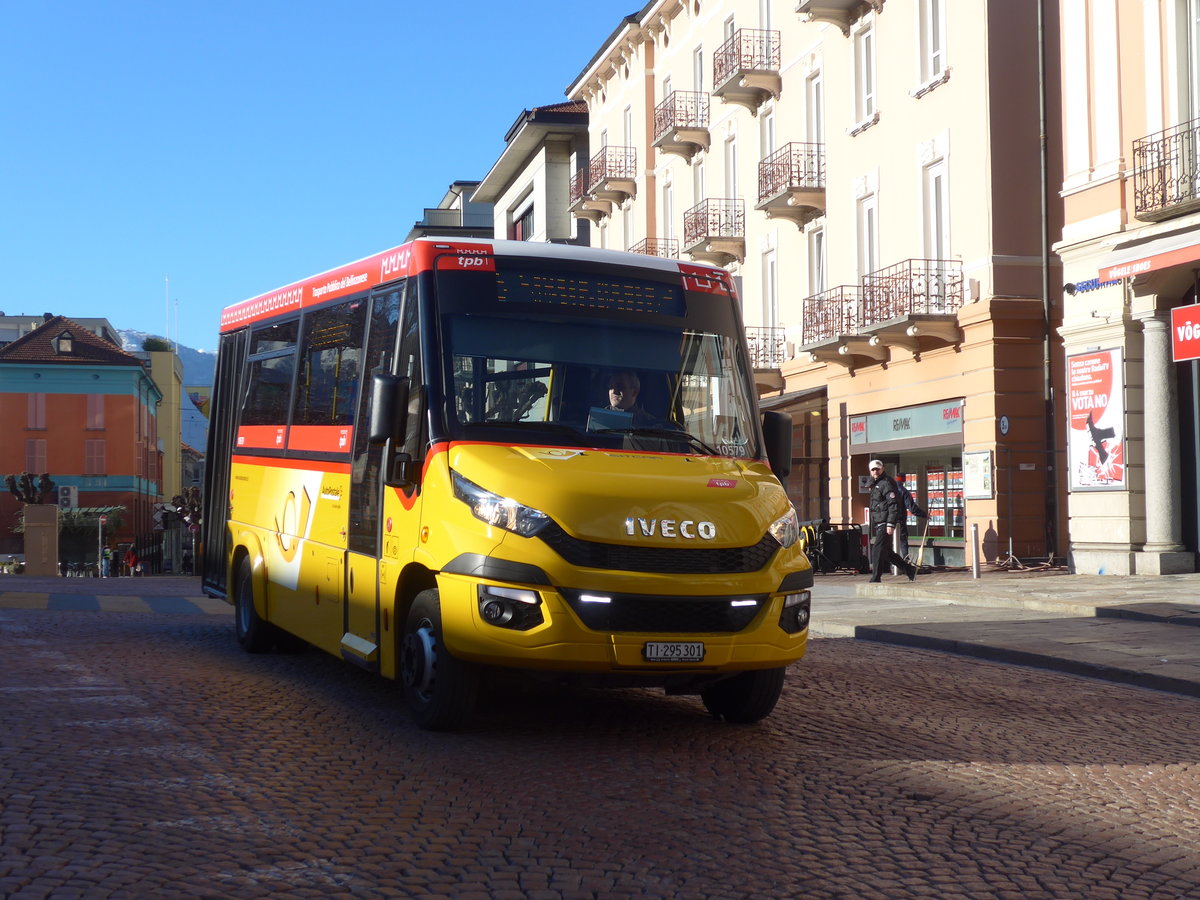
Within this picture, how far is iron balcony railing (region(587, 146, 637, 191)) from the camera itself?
43.2 m

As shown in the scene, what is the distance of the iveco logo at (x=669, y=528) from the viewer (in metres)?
7.24

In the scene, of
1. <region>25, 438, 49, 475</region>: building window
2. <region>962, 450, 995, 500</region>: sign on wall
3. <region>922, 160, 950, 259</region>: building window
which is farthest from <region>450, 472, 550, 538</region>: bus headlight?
<region>25, 438, 49, 475</region>: building window

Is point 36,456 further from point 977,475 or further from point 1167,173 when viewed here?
point 1167,173

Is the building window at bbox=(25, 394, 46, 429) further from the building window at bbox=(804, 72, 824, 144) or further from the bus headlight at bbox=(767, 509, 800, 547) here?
the bus headlight at bbox=(767, 509, 800, 547)

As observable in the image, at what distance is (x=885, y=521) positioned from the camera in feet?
70.7

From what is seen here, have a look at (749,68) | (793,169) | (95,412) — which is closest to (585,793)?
(793,169)

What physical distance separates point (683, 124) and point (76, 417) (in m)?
45.9

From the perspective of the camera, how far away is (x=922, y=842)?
5602 mm

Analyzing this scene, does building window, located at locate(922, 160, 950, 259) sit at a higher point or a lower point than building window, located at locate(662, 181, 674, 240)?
lower

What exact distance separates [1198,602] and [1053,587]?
3074 millimetres

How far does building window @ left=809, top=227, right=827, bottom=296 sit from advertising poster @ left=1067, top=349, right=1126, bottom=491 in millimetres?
9709

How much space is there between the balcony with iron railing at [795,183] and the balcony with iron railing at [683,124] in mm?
5863

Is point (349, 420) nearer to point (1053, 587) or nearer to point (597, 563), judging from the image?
point (597, 563)

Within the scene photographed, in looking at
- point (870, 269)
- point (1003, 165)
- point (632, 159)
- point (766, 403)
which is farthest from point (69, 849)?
point (632, 159)
